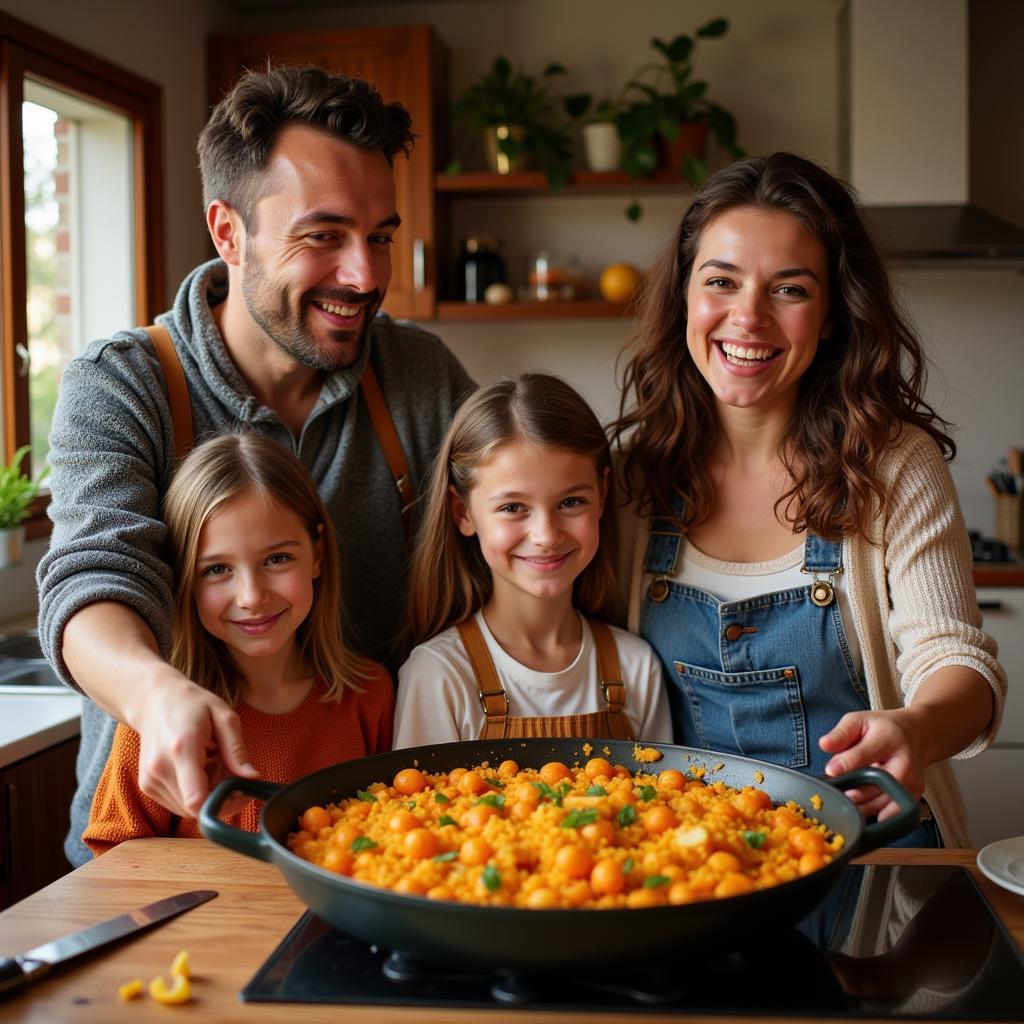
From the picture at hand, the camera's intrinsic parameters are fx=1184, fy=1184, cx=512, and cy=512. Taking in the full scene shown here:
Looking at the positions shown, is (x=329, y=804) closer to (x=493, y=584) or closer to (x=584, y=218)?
(x=493, y=584)

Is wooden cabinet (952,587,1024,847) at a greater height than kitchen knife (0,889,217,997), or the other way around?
kitchen knife (0,889,217,997)

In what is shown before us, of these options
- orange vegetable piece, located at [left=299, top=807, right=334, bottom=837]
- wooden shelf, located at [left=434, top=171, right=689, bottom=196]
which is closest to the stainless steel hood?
wooden shelf, located at [left=434, top=171, right=689, bottom=196]

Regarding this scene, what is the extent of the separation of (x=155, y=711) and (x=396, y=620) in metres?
0.86

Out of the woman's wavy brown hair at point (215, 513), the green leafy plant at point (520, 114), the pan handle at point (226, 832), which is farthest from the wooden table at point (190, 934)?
the green leafy plant at point (520, 114)

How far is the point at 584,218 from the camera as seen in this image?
417cm

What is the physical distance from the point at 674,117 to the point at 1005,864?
3.03 meters

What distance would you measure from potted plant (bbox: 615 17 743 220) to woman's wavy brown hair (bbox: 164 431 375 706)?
→ 238cm

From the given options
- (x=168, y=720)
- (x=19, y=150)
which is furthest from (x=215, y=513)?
(x=19, y=150)

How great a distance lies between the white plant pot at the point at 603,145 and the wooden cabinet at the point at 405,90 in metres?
0.52

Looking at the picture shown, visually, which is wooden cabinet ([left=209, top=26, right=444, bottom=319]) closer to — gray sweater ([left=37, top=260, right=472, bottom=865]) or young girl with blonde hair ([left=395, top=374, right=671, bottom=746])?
gray sweater ([left=37, top=260, right=472, bottom=865])

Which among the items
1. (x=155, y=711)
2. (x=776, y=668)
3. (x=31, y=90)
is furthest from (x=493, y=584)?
(x=31, y=90)

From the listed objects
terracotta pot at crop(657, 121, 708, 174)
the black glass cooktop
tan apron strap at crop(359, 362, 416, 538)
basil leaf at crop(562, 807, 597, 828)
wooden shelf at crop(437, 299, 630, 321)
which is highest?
terracotta pot at crop(657, 121, 708, 174)

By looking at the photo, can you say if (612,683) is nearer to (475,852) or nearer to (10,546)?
(475,852)

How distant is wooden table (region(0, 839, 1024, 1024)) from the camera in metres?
0.91
